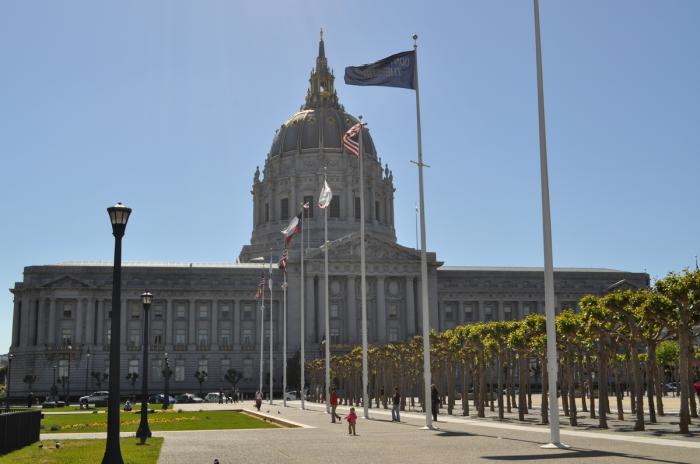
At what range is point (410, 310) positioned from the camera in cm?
13362

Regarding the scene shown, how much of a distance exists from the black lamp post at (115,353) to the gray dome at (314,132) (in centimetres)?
13212

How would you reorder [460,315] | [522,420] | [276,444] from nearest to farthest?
[276,444] < [522,420] < [460,315]

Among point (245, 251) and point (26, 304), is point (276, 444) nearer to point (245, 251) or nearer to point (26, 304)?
point (26, 304)

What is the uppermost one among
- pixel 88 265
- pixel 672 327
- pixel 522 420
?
pixel 88 265

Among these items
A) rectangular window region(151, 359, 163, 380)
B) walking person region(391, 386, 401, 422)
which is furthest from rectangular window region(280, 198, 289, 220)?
walking person region(391, 386, 401, 422)

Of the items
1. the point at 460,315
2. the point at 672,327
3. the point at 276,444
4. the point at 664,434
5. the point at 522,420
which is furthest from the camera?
the point at 460,315

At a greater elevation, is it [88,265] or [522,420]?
[88,265]

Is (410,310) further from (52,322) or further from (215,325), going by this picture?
(52,322)

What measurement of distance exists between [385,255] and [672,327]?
9412 centimetres

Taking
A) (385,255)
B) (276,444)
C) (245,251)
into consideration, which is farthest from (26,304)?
(276,444)

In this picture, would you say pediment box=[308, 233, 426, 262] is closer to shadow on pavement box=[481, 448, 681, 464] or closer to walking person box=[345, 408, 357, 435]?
walking person box=[345, 408, 357, 435]

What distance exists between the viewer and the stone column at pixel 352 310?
131 metres

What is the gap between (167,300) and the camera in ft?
438

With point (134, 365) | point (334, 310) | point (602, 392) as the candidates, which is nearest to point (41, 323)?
point (134, 365)
